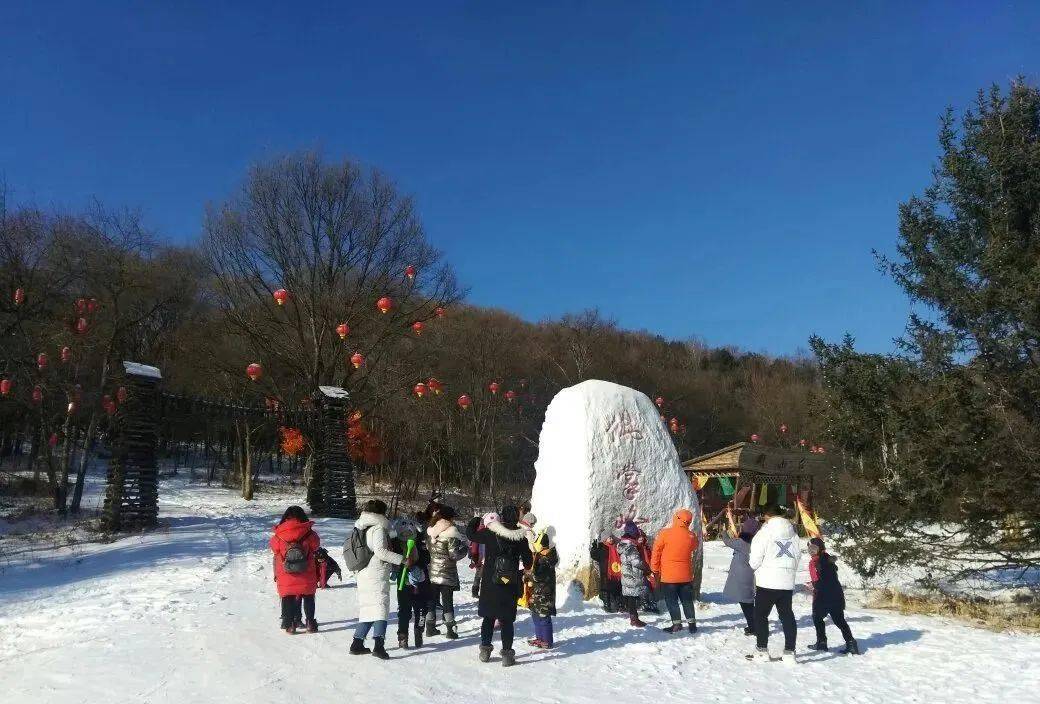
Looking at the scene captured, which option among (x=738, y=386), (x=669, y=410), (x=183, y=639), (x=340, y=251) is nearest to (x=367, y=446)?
(x=340, y=251)

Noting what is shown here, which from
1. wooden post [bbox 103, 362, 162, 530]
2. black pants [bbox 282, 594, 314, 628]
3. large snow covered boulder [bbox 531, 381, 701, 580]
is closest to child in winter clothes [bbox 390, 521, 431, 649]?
black pants [bbox 282, 594, 314, 628]

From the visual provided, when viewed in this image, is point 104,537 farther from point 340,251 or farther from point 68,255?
point 340,251

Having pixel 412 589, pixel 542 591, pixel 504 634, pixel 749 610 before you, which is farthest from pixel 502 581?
pixel 749 610

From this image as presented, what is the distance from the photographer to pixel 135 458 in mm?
15133

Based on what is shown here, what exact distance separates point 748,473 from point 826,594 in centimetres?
1748

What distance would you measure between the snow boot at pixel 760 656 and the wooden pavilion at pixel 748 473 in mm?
16669

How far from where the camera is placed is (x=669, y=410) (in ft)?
149

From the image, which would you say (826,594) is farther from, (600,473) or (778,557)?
(600,473)

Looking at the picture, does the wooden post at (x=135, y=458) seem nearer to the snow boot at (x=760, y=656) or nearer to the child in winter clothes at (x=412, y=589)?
→ the child in winter clothes at (x=412, y=589)

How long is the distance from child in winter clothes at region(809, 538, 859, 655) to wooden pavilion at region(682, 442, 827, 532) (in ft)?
52.4

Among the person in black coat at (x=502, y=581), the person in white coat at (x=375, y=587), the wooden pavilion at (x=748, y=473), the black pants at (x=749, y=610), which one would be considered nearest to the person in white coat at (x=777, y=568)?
the black pants at (x=749, y=610)

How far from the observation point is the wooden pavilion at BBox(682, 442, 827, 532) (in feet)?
81.4

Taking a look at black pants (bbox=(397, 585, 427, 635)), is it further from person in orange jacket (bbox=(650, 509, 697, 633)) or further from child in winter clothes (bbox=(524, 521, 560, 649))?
person in orange jacket (bbox=(650, 509, 697, 633))

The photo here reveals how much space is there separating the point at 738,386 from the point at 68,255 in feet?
160
